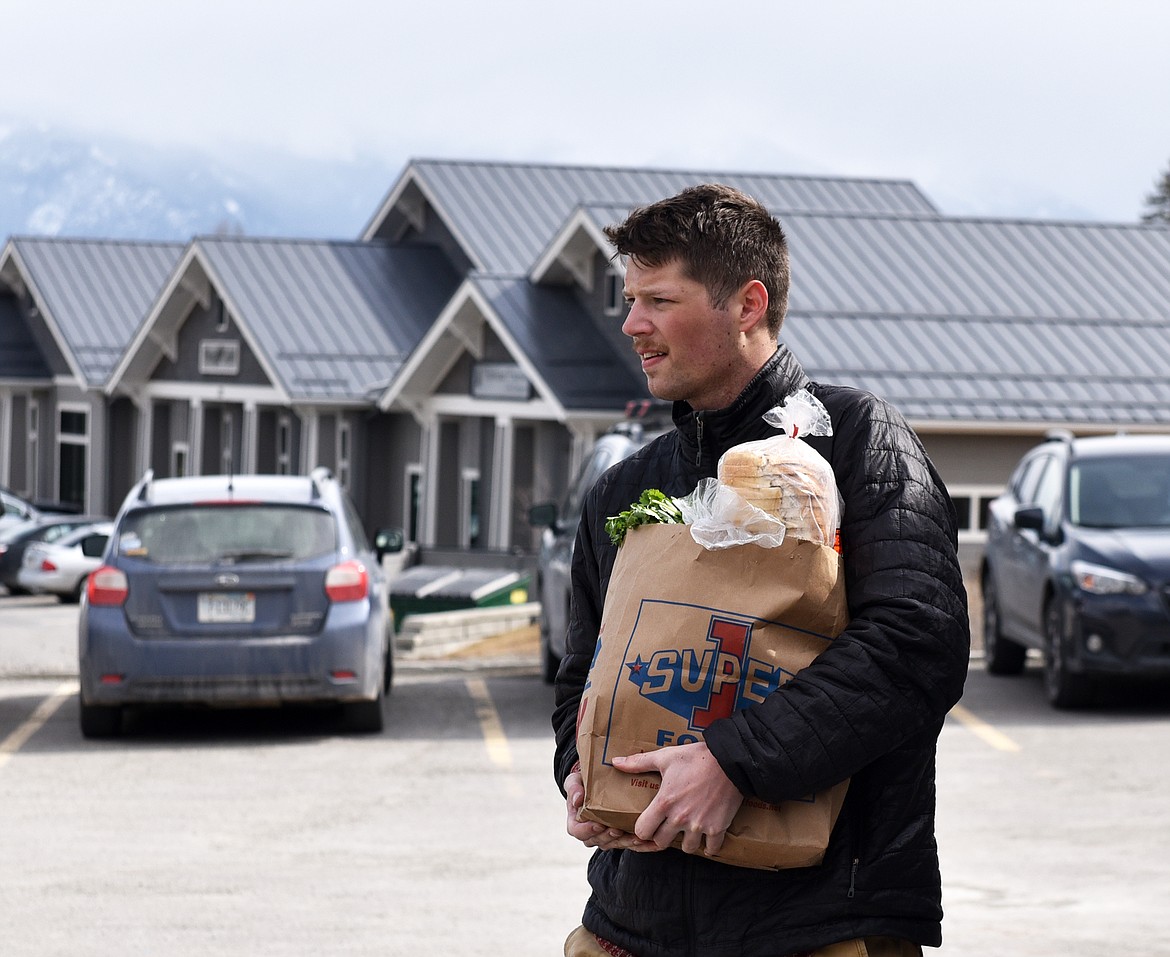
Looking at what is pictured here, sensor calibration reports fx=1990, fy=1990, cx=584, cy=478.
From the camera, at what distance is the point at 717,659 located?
9.96 ft

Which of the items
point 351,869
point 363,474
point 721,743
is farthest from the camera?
point 363,474

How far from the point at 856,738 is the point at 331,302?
38.5 metres

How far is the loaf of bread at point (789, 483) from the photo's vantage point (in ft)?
9.94

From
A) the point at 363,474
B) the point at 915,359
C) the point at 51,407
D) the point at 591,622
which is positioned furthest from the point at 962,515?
the point at 51,407

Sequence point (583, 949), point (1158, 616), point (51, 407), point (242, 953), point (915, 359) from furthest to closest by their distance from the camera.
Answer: point (51, 407) < point (915, 359) < point (1158, 616) < point (242, 953) < point (583, 949)

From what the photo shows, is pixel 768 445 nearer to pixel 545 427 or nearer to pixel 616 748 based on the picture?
pixel 616 748

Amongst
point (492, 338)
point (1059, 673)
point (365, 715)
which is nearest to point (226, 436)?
point (492, 338)

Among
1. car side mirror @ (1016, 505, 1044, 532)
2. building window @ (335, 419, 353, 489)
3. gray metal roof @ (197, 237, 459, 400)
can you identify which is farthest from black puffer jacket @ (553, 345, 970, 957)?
building window @ (335, 419, 353, 489)

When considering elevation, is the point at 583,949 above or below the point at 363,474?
above

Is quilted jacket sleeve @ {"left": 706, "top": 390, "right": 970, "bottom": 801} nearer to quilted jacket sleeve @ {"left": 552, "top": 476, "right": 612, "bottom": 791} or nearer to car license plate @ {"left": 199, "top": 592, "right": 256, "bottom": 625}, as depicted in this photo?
quilted jacket sleeve @ {"left": 552, "top": 476, "right": 612, "bottom": 791}

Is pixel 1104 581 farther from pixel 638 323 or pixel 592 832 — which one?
pixel 592 832

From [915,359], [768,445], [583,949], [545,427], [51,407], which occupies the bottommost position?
[51,407]

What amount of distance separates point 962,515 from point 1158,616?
16471 millimetres

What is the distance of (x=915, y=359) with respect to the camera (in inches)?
1112
